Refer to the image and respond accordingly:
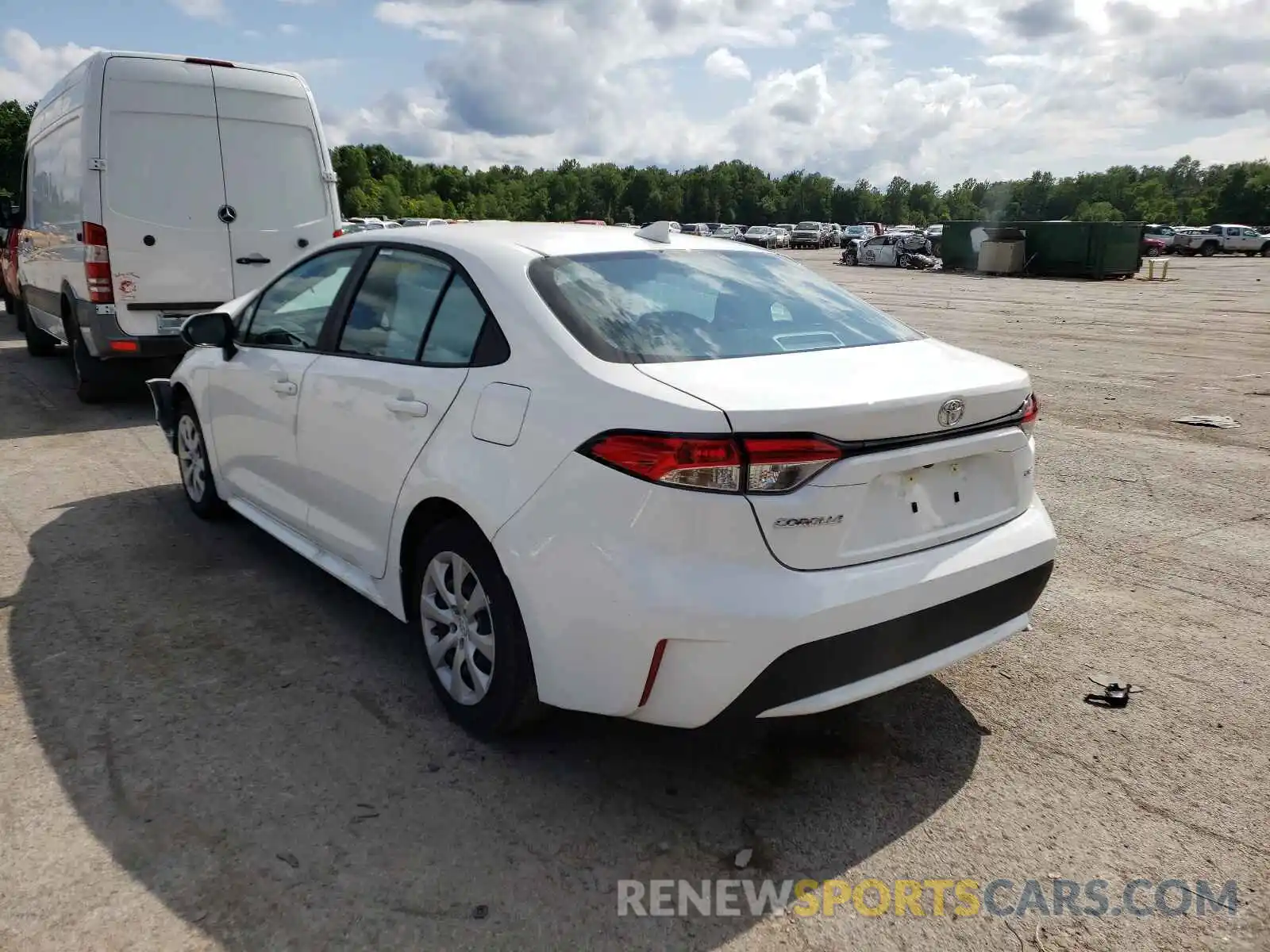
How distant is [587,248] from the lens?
3453 mm

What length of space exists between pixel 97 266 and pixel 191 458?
131 inches

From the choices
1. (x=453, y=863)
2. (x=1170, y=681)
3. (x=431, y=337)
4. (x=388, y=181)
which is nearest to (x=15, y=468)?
(x=431, y=337)

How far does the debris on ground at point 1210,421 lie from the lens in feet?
26.1

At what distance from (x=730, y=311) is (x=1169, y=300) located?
2335 cm

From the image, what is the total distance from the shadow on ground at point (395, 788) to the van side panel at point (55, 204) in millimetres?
5171

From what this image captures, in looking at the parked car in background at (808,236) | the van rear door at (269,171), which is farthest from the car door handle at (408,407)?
the parked car in background at (808,236)

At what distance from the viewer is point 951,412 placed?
2.79 m

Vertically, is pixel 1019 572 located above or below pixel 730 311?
below

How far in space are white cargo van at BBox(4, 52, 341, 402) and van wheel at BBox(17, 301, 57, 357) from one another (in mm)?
2995

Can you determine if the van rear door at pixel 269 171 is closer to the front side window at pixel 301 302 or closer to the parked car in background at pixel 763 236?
the front side window at pixel 301 302

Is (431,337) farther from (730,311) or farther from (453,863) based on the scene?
(453,863)

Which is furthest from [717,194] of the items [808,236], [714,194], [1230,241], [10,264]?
[10,264]

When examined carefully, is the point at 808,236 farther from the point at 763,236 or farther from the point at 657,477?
the point at 657,477

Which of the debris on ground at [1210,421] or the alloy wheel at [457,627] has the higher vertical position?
the alloy wheel at [457,627]
